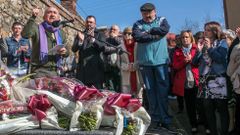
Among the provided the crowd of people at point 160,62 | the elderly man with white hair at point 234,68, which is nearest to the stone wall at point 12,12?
the crowd of people at point 160,62

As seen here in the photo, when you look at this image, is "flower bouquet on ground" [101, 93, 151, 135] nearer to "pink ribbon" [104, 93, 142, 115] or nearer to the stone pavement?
"pink ribbon" [104, 93, 142, 115]

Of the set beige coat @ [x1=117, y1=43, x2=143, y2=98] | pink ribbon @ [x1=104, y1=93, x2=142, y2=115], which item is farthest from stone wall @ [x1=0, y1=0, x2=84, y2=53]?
pink ribbon @ [x1=104, y1=93, x2=142, y2=115]

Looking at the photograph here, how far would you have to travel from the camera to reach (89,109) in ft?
15.6

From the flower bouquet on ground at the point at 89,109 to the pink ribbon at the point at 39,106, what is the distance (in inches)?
12.7

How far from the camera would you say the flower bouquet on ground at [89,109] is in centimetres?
468

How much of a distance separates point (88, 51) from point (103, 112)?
2240 millimetres

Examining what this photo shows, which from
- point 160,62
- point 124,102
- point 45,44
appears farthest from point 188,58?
point 124,102

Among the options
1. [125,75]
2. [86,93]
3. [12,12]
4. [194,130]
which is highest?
[12,12]

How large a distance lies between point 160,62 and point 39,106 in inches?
82.4

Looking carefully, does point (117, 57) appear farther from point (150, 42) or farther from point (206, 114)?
point (206, 114)

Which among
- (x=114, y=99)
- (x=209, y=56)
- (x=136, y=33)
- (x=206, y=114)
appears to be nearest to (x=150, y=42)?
(x=136, y=33)

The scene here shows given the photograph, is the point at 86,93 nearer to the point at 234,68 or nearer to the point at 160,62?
the point at 160,62

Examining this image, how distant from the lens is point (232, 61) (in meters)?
→ 5.88

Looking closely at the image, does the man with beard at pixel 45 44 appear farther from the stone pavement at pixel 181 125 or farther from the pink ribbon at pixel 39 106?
the stone pavement at pixel 181 125
